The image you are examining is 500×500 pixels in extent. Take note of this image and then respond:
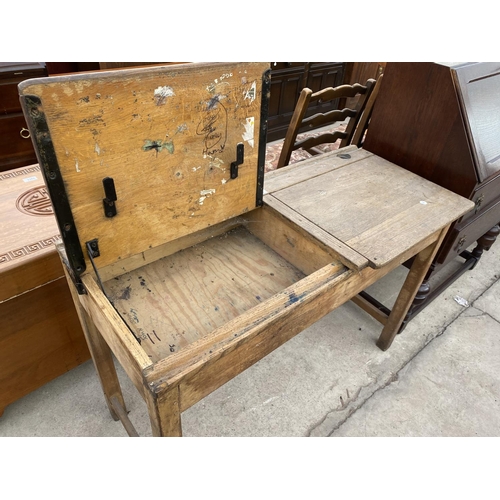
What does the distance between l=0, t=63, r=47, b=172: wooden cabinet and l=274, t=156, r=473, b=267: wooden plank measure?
1890 millimetres

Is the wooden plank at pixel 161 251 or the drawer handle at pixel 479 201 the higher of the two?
the drawer handle at pixel 479 201

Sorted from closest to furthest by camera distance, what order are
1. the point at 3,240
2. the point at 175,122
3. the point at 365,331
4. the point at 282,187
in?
1. the point at 175,122
2. the point at 3,240
3. the point at 282,187
4. the point at 365,331

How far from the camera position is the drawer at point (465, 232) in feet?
5.45

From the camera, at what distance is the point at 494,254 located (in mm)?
2730

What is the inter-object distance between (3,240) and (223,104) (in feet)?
3.02

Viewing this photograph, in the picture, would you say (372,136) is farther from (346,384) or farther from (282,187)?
(346,384)

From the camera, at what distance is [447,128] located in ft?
4.92

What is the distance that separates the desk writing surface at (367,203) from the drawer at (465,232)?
0.79 feet

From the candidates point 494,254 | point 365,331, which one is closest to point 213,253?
point 365,331

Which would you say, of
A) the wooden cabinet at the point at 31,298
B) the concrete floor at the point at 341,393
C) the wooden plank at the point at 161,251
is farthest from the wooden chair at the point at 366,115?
the wooden cabinet at the point at 31,298

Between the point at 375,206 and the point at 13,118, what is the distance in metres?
2.26

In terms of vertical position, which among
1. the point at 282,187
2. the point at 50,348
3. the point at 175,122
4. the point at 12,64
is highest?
the point at 175,122

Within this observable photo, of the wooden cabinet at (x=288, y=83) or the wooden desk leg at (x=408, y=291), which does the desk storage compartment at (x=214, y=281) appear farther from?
the wooden cabinet at (x=288, y=83)

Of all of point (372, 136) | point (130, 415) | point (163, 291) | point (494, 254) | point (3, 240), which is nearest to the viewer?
point (163, 291)
